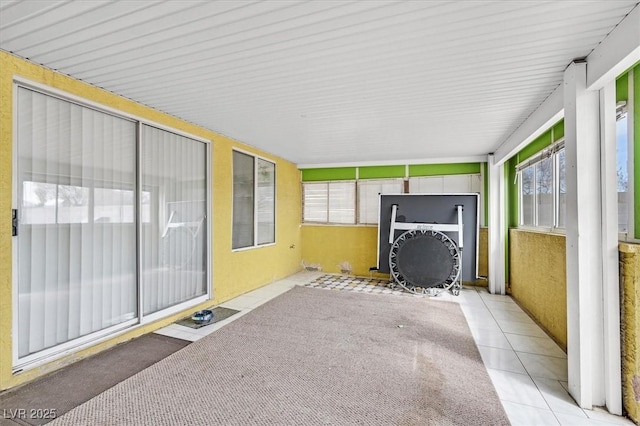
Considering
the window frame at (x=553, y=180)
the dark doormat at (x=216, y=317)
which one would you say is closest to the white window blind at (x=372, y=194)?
the window frame at (x=553, y=180)

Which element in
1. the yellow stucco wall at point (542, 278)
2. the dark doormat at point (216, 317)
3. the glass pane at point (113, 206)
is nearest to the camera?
the glass pane at point (113, 206)

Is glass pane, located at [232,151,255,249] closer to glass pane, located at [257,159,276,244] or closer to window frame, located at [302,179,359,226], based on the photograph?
glass pane, located at [257,159,276,244]

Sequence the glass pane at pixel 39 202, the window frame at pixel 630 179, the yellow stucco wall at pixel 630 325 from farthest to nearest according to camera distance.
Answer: the glass pane at pixel 39 202 < the window frame at pixel 630 179 < the yellow stucco wall at pixel 630 325

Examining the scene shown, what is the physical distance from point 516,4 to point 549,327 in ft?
10.4

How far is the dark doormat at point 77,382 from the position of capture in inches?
70.9

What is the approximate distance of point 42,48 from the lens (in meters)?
1.95

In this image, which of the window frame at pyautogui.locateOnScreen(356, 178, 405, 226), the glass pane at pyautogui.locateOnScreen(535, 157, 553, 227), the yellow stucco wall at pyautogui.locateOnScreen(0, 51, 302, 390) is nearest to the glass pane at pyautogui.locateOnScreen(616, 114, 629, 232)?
the glass pane at pyautogui.locateOnScreen(535, 157, 553, 227)

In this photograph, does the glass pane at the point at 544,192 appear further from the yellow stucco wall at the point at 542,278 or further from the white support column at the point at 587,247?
the white support column at the point at 587,247

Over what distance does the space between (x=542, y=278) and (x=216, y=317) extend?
3890 millimetres

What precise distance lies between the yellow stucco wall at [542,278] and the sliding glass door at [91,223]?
4.17m

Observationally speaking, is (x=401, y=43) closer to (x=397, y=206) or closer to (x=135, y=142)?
(x=135, y=142)

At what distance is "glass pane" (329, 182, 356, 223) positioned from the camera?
236 inches

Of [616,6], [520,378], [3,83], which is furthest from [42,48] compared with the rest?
[520,378]

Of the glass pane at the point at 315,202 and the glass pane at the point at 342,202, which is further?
the glass pane at the point at 315,202
